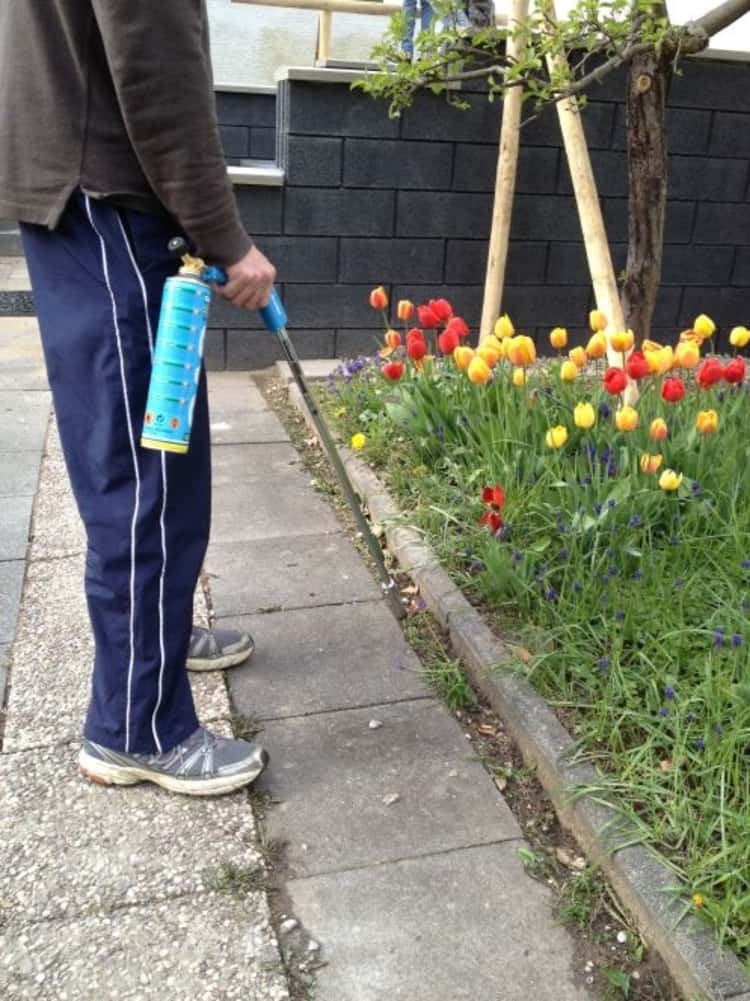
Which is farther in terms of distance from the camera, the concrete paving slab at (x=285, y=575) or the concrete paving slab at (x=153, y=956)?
the concrete paving slab at (x=285, y=575)

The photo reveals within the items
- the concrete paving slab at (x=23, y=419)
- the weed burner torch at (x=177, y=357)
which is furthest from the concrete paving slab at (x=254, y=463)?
the weed burner torch at (x=177, y=357)

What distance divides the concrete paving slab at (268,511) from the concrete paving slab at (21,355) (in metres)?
1.72

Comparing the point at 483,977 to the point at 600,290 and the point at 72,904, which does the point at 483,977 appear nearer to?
the point at 72,904

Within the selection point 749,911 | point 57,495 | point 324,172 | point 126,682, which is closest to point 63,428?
point 126,682

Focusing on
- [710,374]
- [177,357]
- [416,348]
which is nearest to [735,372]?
[710,374]

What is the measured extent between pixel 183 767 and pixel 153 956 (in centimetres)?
45

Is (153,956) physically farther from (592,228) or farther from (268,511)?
(592,228)

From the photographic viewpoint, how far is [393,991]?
163 centimetres

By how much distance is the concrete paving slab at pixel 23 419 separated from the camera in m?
4.29

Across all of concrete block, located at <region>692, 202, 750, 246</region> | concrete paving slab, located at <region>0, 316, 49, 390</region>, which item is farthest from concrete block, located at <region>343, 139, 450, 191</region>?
concrete paving slab, located at <region>0, 316, 49, 390</region>

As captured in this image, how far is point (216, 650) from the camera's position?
8.39 feet

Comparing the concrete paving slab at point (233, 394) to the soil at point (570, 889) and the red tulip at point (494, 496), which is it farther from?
the soil at point (570, 889)

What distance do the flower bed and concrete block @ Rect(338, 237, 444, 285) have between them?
5.83 feet

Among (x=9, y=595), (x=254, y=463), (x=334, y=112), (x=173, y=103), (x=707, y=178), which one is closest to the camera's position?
(x=173, y=103)
